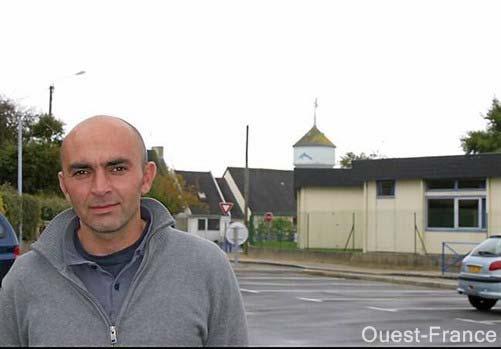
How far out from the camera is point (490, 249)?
1847 centimetres

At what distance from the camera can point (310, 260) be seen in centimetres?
3950

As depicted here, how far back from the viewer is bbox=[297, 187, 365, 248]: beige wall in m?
41.2

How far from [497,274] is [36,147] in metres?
26.6

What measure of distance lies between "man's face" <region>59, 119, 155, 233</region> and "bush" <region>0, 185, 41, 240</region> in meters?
27.3

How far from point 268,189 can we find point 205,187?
5.99m

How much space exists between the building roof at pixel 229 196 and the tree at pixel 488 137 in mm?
23893

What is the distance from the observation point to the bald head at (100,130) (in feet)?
9.86

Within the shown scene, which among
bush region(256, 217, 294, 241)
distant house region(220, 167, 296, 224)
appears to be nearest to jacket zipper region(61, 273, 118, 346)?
bush region(256, 217, 294, 241)

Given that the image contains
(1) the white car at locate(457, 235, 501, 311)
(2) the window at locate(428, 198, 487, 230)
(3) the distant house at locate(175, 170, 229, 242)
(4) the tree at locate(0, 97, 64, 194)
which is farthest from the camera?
(3) the distant house at locate(175, 170, 229, 242)

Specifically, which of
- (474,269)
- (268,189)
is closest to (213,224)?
(268,189)

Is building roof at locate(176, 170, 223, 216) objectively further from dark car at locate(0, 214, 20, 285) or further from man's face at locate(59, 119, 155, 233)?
man's face at locate(59, 119, 155, 233)

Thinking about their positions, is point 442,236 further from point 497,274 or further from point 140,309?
point 140,309

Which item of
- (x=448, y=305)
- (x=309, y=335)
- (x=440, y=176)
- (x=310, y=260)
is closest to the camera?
(x=309, y=335)

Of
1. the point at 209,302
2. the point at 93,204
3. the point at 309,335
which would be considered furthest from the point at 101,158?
the point at 309,335
